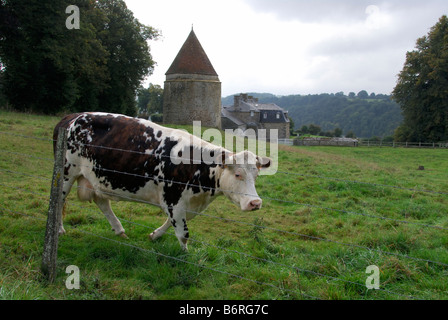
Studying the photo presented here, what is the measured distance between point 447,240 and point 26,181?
9779 mm

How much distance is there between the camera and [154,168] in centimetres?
542

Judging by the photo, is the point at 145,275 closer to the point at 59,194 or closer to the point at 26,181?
the point at 59,194

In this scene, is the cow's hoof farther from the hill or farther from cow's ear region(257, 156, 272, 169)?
the hill

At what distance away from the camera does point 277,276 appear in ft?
14.5

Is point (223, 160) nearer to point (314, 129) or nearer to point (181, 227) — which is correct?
point (181, 227)

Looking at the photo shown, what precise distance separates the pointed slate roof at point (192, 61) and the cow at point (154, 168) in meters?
36.9

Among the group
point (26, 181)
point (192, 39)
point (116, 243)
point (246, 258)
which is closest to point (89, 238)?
point (116, 243)

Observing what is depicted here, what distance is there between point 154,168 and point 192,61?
3840cm

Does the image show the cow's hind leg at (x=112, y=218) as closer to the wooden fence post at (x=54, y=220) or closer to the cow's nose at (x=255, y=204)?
the wooden fence post at (x=54, y=220)

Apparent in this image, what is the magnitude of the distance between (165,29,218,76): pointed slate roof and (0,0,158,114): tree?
234 inches

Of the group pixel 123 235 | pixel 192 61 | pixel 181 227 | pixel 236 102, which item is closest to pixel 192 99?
pixel 192 61

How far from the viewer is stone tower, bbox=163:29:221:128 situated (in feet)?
136

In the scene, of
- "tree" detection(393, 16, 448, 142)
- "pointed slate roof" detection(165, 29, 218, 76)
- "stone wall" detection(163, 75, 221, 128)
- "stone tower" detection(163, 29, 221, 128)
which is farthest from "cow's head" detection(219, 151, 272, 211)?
"tree" detection(393, 16, 448, 142)

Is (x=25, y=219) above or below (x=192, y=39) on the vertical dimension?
below
